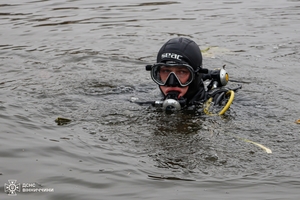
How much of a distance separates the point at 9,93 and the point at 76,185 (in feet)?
9.71

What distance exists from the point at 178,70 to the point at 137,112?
632mm

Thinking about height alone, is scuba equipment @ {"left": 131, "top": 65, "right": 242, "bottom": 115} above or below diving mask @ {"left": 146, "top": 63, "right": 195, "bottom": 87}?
below

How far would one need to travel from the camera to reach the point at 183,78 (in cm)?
617

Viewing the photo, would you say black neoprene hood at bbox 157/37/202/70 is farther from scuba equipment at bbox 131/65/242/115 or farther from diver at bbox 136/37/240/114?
scuba equipment at bbox 131/65/242/115

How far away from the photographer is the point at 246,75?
796 centimetres

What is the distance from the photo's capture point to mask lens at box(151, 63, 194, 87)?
20.1 feet

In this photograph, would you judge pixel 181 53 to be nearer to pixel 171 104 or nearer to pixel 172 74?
pixel 172 74

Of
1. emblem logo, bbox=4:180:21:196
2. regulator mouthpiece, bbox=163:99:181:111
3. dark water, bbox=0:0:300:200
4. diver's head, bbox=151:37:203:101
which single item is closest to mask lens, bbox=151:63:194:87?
diver's head, bbox=151:37:203:101

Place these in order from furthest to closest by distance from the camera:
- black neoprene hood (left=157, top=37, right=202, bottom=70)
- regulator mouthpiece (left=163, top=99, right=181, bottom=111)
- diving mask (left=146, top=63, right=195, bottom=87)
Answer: black neoprene hood (left=157, top=37, right=202, bottom=70)
diving mask (left=146, top=63, right=195, bottom=87)
regulator mouthpiece (left=163, top=99, right=181, bottom=111)

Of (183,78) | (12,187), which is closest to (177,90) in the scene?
(183,78)

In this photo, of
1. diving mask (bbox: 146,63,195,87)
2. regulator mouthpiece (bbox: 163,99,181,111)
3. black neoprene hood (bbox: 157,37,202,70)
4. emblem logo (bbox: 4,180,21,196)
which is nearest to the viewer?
emblem logo (bbox: 4,180,21,196)

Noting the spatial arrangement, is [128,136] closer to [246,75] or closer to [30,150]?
[30,150]

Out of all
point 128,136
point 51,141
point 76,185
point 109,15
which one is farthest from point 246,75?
point 109,15

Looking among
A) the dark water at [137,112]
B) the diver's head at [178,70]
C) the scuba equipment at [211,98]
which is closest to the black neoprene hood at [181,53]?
the diver's head at [178,70]
